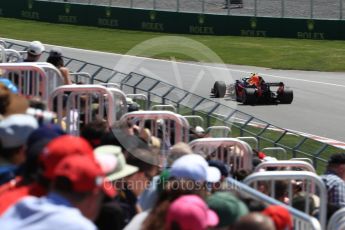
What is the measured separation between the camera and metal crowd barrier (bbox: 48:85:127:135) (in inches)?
369

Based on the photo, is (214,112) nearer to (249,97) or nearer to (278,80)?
(249,97)

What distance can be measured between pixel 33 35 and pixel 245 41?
32.2 feet

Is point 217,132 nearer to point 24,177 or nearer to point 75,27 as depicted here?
point 24,177

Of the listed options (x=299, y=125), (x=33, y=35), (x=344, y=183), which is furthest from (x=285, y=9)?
(x=344, y=183)

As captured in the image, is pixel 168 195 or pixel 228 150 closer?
pixel 168 195

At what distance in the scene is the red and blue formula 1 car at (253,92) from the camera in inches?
1032

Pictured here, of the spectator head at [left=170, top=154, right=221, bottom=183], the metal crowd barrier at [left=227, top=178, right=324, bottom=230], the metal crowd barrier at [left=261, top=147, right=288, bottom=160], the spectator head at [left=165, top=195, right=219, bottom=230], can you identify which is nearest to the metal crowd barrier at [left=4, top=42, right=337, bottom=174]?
the metal crowd barrier at [left=261, top=147, right=288, bottom=160]

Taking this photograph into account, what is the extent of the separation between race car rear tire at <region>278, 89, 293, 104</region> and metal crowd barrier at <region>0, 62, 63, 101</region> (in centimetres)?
1687

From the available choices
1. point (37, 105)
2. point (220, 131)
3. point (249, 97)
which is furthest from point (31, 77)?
point (249, 97)

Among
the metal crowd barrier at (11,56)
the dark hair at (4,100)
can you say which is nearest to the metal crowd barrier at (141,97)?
the metal crowd barrier at (11,56)

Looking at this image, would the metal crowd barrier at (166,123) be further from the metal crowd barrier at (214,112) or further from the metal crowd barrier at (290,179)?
the metal crowd barrier at (214,112)

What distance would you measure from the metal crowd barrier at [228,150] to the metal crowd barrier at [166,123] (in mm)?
482

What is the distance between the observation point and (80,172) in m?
3.95

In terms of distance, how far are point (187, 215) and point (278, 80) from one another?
27.9 metres
